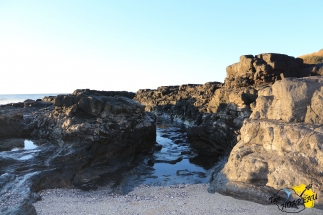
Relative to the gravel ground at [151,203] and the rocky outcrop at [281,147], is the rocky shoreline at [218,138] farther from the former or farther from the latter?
the gravel ground at [151,203]

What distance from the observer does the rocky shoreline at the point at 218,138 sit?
33.0 ft

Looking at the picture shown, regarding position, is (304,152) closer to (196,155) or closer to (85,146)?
(196,155)

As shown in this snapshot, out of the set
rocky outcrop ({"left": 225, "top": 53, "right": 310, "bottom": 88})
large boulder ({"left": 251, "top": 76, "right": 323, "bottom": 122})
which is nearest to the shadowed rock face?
large boulder ({"left": 251, "top": 76, "right": 323, "bottom": 122})

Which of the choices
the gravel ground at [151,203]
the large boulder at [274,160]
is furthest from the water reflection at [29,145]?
the large boulder at [274,160]

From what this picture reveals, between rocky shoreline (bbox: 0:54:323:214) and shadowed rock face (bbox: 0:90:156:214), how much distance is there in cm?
7

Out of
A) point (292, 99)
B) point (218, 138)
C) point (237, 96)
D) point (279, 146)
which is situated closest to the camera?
point (279, 146)

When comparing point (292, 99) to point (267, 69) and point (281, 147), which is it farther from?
point (267, 69)

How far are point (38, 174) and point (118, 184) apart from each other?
490cm

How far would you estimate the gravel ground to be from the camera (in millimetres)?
9305

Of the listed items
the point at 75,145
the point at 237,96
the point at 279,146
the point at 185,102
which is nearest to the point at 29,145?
the point at 75,145

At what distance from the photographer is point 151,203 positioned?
34.5 ft

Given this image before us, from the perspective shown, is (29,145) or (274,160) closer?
(274,160)

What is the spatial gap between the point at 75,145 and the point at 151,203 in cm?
1172

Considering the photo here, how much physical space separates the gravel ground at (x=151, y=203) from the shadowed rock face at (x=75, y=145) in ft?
3.89
